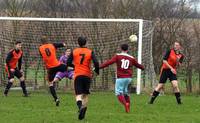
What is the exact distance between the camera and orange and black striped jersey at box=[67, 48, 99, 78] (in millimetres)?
12757

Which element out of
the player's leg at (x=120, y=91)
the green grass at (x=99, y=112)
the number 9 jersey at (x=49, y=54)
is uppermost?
the number 9 jersey at (x=49, y=54)

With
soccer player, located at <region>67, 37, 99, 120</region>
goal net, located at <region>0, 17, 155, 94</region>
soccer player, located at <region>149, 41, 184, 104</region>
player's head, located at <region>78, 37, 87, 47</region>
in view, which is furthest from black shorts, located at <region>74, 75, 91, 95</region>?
goal net, located at <region>0, 17, 155, 94</region>

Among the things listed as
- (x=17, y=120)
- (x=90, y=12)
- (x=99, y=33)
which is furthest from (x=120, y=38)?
(x=17, y=120)

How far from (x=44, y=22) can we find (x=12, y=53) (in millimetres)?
5438

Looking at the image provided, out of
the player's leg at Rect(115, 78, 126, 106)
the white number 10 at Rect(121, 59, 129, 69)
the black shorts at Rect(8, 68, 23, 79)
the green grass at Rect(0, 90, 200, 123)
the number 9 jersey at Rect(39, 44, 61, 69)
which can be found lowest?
the green grass at Rect(0, 90, 200, 123)

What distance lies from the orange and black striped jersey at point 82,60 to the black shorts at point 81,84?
0.10 meters

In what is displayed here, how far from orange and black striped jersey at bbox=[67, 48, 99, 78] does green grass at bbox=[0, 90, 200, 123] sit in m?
1.15

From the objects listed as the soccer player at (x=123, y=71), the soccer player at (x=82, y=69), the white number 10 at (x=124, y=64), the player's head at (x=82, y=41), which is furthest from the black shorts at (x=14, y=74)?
the player's head at (x=82, y=41)

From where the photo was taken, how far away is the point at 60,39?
24375 millimetres

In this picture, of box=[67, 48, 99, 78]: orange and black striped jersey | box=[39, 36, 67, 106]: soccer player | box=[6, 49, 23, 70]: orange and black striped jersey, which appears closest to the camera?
box=[67, 48, 99, 78]: orange and black striped jersey

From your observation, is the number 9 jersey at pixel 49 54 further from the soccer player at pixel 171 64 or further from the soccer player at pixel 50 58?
the soccer player at pixel 171 64

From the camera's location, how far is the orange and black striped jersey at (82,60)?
12.8 metres

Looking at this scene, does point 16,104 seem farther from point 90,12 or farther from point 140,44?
point 90,12

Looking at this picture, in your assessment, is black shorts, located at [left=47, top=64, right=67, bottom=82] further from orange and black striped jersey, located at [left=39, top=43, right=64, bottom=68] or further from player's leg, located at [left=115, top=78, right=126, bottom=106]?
player's leg, located at [left=115, top=78, right=126, bottom=106]
